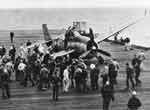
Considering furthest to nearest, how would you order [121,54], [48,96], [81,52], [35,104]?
[121,54] → [81,52] → [48,96] → [35,104]

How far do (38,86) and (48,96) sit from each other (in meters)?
1.57

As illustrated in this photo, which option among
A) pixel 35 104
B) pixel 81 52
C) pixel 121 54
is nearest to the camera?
pixel 35 104

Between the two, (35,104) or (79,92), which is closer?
(35,104)

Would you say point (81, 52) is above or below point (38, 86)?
above

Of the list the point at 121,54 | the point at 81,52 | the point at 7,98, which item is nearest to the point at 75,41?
the point at 81,52

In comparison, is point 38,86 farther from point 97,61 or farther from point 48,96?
point 97,61

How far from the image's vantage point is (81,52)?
2438 cm

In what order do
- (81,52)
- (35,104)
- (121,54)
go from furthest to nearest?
(121,54), (81,52), (35,104)

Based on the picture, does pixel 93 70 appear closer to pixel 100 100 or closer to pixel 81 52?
pixel 100 100

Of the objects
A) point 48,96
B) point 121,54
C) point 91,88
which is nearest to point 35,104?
point 48,96

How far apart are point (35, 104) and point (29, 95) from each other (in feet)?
6.15

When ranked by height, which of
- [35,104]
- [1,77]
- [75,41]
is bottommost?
[35,104]

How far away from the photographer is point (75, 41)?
24.6 metres

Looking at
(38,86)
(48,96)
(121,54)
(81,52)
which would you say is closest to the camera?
(48,96)
